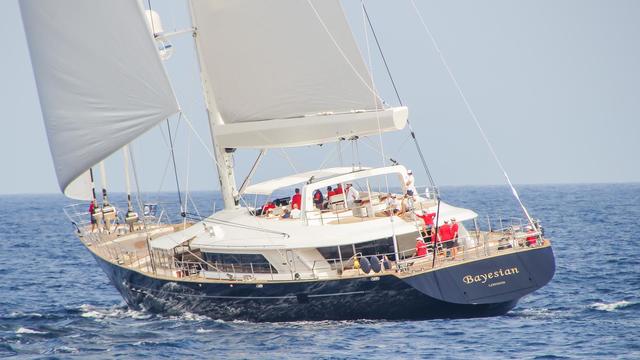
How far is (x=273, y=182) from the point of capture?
95.0ft

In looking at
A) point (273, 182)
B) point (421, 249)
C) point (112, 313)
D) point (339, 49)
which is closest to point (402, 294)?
point (421, 249)

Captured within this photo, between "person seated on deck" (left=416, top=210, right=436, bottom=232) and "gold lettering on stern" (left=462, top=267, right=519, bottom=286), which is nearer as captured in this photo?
"gold lettering on stern" (left=462, top=267, right=519, bottom=286)

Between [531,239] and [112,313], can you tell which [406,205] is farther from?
[112,313]

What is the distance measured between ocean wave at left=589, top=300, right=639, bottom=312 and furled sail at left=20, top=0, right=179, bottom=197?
1120 centimetres

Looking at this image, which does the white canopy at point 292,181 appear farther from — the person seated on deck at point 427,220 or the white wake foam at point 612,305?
the white wake foam at point 612,305

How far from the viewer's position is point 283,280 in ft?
81.3

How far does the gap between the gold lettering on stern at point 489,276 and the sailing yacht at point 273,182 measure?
0.03 meters

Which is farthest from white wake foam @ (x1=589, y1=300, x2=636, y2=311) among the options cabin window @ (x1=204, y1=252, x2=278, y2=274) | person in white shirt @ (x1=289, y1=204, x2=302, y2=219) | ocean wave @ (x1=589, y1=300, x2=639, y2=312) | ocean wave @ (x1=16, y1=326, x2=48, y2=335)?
ocean wave @ (x1=16, y1=326, x2=48, y2=335)

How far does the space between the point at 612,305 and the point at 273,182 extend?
8.99 m

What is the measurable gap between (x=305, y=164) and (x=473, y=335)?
509 ft

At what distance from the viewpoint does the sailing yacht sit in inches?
960

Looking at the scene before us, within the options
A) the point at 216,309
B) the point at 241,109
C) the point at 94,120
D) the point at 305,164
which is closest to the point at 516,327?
the point at 216,309

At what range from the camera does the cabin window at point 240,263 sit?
25875 mm

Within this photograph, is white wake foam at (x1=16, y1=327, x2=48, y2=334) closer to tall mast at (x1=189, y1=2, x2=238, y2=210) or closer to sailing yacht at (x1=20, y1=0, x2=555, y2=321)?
sailing yacht at (x1=20, y1=0, x2=555, y2=321)
